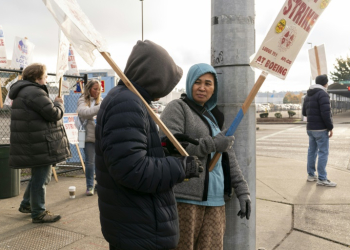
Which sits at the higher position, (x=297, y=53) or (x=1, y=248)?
(x=297, y=53)

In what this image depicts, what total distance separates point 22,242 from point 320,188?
4952 mm

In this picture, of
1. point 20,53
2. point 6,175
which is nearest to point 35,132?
point 6,175

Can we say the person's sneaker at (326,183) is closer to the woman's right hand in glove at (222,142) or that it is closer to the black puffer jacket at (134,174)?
the woman's right hand in glove at (222,142)

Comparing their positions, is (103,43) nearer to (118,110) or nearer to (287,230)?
(118,110)

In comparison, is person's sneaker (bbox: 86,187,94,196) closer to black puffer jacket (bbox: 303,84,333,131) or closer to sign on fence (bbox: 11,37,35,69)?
sign on fence (bbox: 11,37,35,69)

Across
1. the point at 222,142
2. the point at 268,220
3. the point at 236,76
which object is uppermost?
the point at 236,76

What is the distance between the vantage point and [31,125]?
427 cm

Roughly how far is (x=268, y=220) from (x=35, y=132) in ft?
10.4

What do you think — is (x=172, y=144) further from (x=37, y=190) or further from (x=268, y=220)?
(x=268, y=220)

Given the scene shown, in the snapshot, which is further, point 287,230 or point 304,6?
point 287,230

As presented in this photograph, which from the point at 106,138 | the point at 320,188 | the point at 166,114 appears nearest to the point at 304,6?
the point at 166,114

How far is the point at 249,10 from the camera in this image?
265cm

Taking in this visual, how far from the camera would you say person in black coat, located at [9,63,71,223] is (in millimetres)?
4238

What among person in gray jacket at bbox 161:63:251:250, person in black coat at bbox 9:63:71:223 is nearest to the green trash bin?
person in black coat at bbox 9:63:71:223
